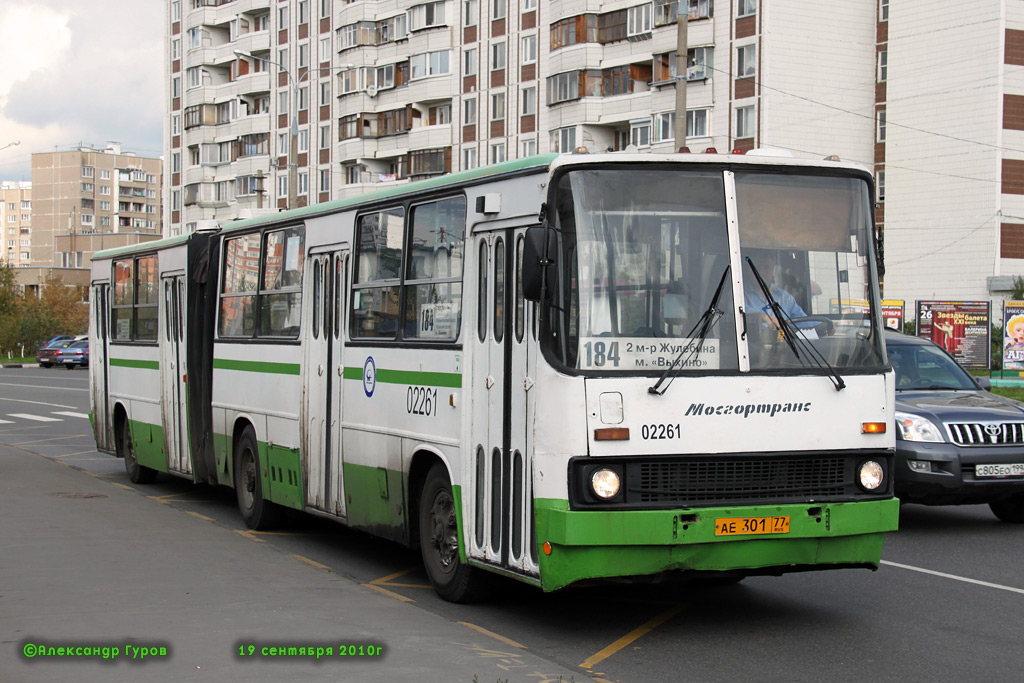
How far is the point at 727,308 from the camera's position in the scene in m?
7.76

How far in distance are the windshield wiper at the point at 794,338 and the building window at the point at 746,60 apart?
48.3m

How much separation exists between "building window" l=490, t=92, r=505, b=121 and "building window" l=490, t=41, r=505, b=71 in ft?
4.49

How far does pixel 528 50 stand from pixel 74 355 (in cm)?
2670

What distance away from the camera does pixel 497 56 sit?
66.8 m

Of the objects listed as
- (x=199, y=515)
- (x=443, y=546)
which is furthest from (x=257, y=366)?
(x=443, y=546)

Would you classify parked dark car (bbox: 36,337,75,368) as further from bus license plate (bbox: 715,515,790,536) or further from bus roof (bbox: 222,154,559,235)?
bus license plate (bbox: 715,515,790,536)

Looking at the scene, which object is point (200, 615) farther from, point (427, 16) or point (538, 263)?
point (427, 16)

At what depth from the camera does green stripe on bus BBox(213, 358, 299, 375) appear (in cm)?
1193

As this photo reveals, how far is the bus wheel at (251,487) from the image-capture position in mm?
12555

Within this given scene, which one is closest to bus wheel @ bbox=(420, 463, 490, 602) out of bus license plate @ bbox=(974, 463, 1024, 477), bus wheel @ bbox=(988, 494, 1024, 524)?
bus license plate @ bbox=(974, 463, 1024, 477)

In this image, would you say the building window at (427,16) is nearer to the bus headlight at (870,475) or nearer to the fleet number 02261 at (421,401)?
the fleet number 02261 at (421,401)

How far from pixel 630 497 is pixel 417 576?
3.11 metres

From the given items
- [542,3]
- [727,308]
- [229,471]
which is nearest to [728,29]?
[542,3]

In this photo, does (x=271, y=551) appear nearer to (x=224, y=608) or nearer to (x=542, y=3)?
(x=224, y=608)
